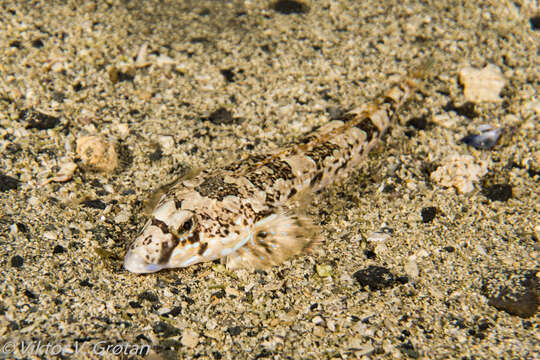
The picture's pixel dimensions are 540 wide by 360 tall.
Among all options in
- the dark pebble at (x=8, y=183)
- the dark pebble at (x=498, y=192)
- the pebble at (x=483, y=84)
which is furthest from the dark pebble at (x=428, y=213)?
the dark pebble at (x=8, y=183)

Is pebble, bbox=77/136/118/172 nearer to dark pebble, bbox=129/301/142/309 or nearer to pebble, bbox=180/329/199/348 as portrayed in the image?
dark pebble, bbox=129/301/142/309

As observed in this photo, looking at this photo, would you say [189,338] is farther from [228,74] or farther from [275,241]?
[228,74]

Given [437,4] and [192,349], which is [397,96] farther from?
[192,349]

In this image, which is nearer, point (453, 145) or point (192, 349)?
point (192, 349)

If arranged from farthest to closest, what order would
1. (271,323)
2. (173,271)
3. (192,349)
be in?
1. (173,271)
2. (271,323)
3. (192,349)

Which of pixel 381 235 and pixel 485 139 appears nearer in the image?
pixel 381 235

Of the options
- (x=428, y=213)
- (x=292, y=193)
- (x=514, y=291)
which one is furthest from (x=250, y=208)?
(x=514, y=291)

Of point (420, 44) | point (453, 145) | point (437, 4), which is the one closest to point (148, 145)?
point (453, 145)
